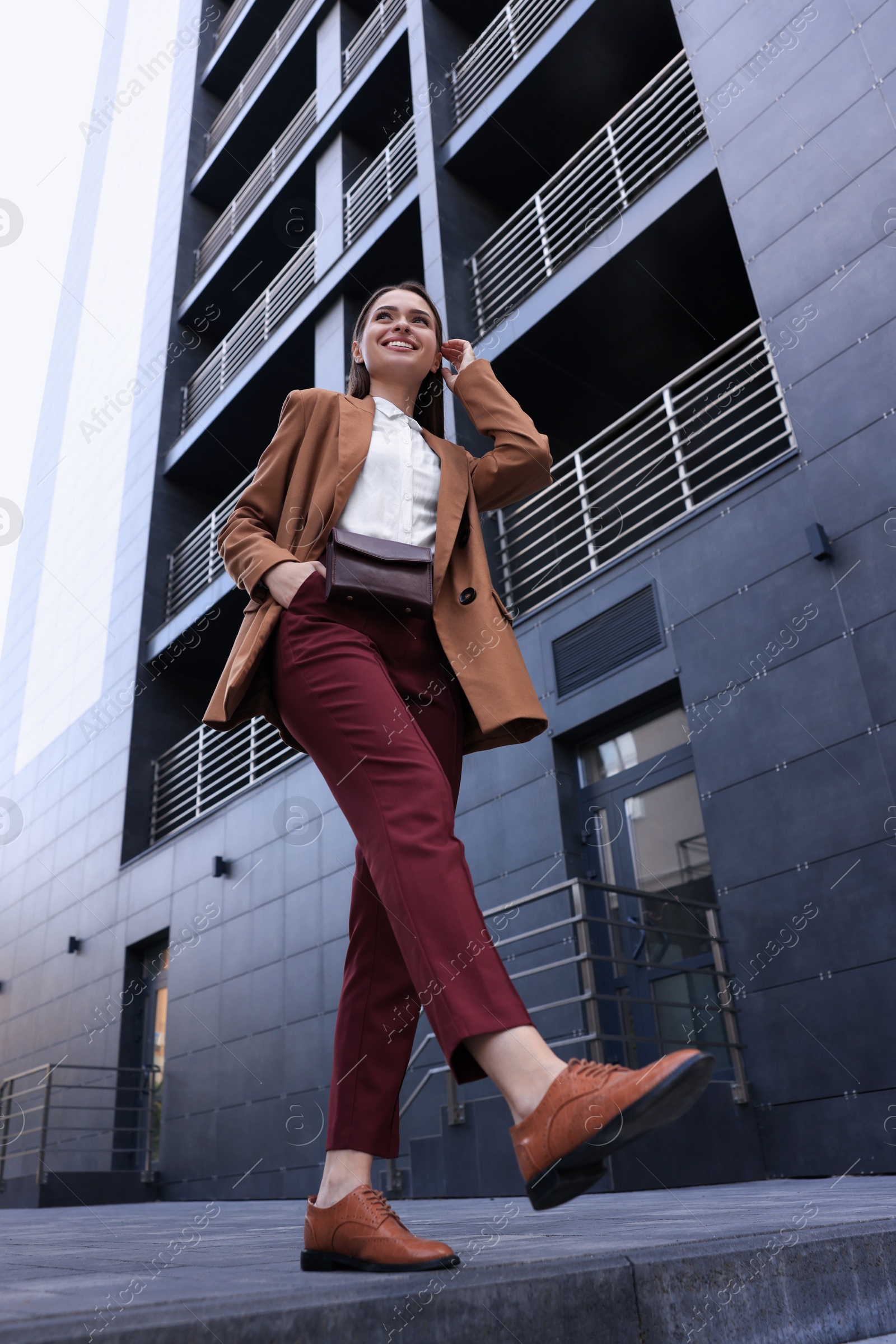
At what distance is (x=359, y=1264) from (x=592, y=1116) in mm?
436

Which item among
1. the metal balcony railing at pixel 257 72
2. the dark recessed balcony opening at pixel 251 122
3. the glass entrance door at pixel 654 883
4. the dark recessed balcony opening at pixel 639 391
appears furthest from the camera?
the metal balcony railing at pixel 257 72

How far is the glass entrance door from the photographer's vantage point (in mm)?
5512

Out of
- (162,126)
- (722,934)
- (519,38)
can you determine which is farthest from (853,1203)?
(162,126)

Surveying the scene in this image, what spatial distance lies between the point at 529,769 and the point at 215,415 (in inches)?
323

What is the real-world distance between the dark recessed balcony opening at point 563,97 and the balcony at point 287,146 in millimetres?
2323

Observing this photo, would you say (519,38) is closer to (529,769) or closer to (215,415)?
(215,415)

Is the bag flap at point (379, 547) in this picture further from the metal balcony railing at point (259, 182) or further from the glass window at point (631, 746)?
the metal balcony railing at point (259, 182)

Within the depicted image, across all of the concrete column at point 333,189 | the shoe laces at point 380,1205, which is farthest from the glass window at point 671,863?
the concrete column at point 333,189

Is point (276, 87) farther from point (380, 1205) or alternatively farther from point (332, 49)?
point (380, 1205)

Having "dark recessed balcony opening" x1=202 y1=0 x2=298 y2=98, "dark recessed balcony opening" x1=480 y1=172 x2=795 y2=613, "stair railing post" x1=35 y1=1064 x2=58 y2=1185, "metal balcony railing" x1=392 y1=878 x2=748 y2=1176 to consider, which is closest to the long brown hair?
"metal balcony railing" x1=392 y1=878 x2=748 y2=1176

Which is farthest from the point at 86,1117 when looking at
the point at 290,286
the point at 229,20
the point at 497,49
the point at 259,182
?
the point at 229,20

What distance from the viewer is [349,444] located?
5.85 feet

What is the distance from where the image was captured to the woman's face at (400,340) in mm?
1980

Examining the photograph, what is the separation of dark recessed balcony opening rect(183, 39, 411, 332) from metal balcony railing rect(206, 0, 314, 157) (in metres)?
1.03
